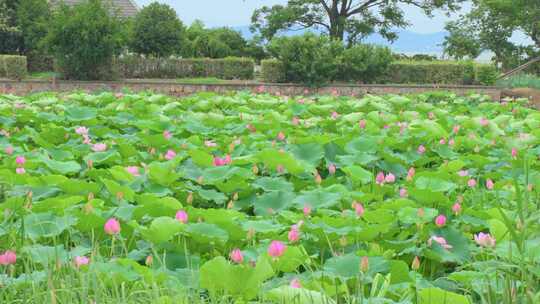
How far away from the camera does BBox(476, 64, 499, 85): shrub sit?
17328mm

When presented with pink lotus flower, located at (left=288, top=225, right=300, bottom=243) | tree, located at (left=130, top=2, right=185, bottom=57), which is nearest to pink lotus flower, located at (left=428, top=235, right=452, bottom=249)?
pink lotus flower, located at (left=288, top=225, right=300, bottom=243)

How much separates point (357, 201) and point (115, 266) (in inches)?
49.8

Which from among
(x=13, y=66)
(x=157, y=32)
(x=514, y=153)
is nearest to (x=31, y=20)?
(x=157, y=32)

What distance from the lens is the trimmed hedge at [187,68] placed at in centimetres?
1795

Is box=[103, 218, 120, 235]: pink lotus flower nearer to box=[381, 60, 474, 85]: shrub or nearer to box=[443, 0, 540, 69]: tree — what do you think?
box=[381, 60, 474, 85]: shrub

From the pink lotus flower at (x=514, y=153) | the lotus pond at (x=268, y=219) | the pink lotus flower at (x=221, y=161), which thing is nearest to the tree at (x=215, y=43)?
the lotus pond at (x=268, y=219)

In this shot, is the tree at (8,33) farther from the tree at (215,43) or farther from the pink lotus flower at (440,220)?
the pink lotus flower at (440,220)

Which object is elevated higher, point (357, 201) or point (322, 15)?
point (322, 15)

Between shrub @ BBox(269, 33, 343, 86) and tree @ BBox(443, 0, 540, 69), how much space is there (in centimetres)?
1463

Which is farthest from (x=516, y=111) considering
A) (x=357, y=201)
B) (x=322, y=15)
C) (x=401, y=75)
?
(x=322, y=15)

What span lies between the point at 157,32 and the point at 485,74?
8912 mm

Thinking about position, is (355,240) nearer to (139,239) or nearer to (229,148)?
(139,239)

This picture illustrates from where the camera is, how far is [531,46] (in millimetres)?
31656

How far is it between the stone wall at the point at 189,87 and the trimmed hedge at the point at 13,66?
0.74 metres
